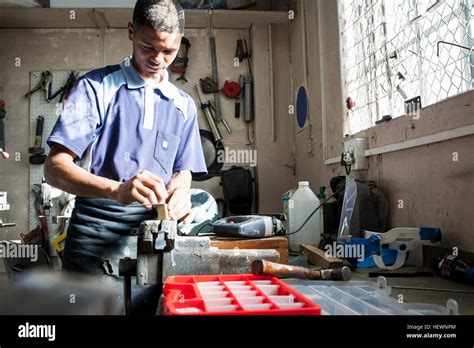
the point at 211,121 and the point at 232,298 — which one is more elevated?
the point at 211,121

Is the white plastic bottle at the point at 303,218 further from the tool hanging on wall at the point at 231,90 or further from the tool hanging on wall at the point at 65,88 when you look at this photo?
the tool hanging on wall at the point at 65,88

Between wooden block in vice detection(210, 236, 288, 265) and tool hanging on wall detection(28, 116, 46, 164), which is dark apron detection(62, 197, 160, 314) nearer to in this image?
wooden block in vice detection(210, 236, 288, 265)

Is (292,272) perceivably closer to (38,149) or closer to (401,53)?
(401,53)

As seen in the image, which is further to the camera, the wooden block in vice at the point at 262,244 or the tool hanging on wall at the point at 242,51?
the tool hanging on wall at the point at 242,51

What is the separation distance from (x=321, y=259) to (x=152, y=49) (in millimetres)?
450

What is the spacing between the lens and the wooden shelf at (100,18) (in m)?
1.07

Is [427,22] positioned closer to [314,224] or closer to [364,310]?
[314,224]

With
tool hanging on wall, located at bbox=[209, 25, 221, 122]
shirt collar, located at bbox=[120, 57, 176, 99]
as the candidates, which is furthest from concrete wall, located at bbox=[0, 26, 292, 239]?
shirt collar, located at bbox=[120, 57, 176, 99]

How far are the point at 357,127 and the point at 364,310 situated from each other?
2.66ft

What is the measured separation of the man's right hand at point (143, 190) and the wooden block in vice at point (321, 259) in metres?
0.29

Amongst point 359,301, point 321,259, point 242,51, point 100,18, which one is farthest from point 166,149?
point 242,51

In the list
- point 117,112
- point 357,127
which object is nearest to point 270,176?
point 357,127

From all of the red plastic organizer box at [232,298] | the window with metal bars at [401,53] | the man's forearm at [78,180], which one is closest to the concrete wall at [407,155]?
the window with metal bars at [401,53]

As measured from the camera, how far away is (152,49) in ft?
2.13
